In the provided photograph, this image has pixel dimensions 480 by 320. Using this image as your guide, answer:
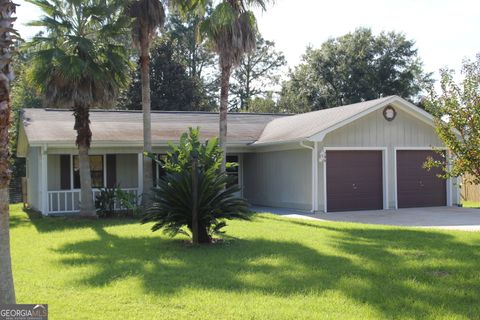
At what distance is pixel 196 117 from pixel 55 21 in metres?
9.63

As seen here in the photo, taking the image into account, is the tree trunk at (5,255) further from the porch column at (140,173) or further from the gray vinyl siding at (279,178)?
the porch column at (140,173)

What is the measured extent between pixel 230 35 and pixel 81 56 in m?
4.63

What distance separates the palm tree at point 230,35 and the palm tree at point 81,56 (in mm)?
2693

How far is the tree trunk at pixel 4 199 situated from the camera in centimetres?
455

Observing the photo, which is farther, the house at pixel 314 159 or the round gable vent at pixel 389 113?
the round gable vent at pixel 389 113

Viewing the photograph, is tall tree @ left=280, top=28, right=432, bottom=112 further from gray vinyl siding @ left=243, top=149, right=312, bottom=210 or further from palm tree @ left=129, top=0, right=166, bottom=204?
palm tree @ left=129, top=0, right=166, bottom=204

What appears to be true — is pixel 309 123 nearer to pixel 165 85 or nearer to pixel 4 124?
pixel 4 124

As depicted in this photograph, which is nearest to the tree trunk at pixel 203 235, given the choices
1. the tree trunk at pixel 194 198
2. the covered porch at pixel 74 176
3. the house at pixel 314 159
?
the tree trunk at pixel 194 198

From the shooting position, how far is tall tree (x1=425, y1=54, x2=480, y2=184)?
28.4 ft

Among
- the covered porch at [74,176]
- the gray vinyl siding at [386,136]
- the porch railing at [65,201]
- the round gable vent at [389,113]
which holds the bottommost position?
the porch railing at [65,201]

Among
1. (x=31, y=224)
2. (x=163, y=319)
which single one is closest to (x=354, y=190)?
(x=31, y=224)

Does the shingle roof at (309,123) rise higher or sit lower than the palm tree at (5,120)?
higher

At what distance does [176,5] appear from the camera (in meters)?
17.4

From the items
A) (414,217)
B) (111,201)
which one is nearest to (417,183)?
(414,217)
